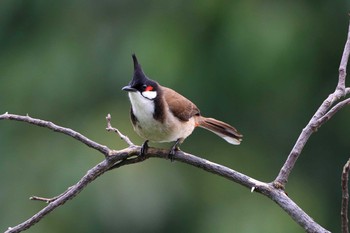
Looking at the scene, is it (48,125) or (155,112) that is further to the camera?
(155,112)

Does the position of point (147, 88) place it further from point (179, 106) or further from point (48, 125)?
point (48, 125)

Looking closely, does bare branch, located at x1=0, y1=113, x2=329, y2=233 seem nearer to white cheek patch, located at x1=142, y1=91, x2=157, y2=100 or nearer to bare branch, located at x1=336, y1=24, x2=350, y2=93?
bare branch, located at x1=336, y1=24, x2=350, y2=93

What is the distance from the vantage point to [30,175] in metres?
7.77

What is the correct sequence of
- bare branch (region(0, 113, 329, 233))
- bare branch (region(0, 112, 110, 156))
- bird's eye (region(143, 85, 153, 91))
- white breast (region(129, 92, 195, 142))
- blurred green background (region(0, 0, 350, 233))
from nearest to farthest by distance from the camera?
bare branch (region(0, 113, 329, 233)), bare branch (region(0, 112, 110, 156)), white breast (region(129, 92, 195, 142)), bird's eye (region(143, 85, 153, 91)), blurred green background (region(0, 0, 350, 233))

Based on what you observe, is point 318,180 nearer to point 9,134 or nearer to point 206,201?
point 206,201

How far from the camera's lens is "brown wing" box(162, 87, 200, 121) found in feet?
13.4

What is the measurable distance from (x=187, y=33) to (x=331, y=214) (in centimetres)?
225

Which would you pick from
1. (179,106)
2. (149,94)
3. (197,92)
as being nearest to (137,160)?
(149,94)

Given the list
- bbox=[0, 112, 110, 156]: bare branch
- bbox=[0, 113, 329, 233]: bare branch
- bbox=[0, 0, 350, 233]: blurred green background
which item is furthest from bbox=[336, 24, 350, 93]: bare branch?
bbox=[0, 0, 350, 233]: blurred green background

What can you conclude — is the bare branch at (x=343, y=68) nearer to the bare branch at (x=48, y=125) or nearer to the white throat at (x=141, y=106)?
→ the bare branch at (x=48, y=125)

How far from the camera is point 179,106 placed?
4148 millimetres

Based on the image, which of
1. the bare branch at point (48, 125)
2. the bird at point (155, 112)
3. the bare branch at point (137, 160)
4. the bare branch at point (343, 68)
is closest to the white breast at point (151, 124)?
the bird at point (155, 112)

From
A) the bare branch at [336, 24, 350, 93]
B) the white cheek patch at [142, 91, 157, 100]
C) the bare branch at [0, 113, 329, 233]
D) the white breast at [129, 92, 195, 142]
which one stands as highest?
the white cheek patch at [142, 91, 157, 100]

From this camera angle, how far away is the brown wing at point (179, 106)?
410 centimetres
